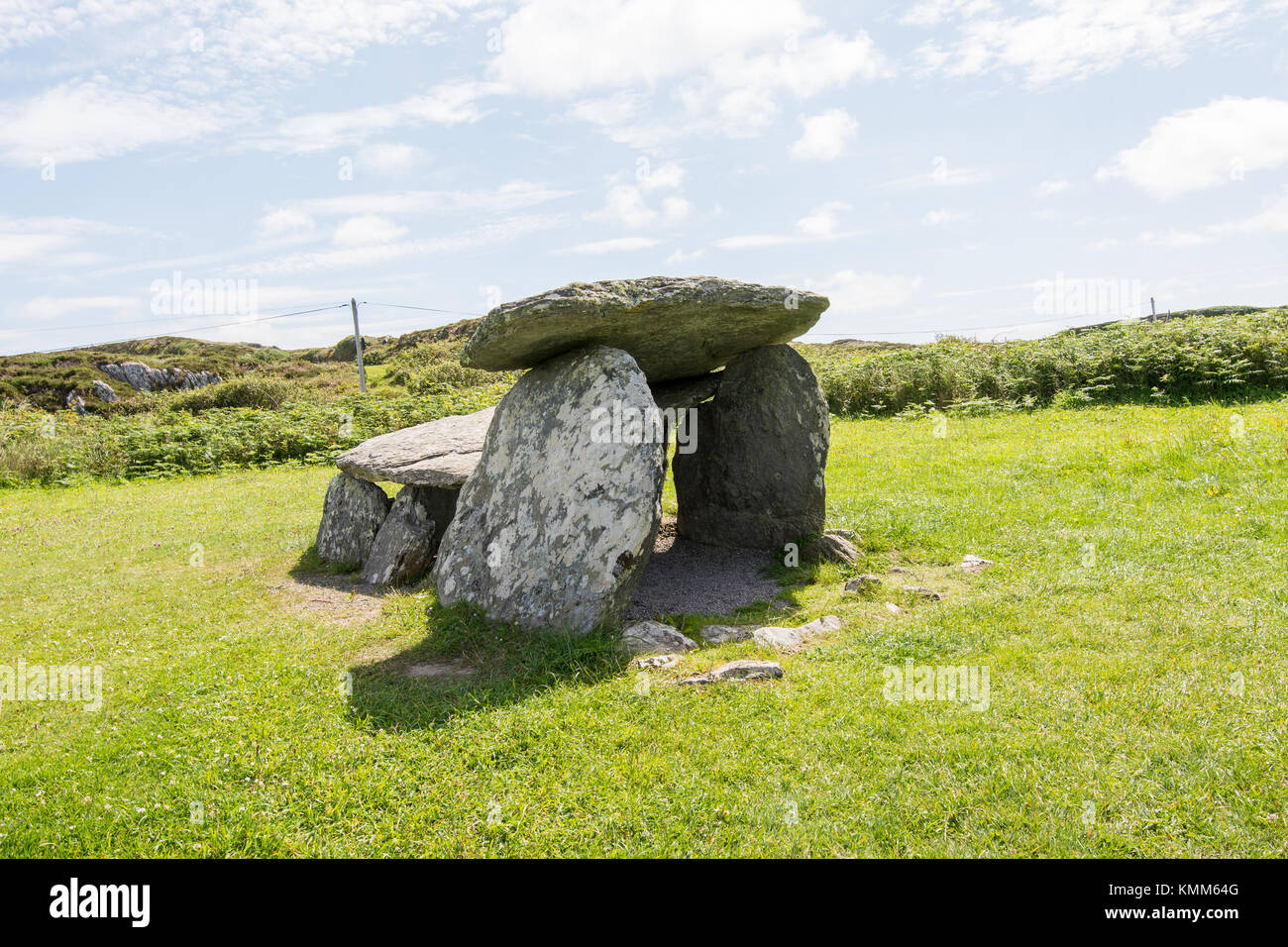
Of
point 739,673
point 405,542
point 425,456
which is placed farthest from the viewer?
point 425,456

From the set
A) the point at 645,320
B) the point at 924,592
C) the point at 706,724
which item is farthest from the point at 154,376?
the point at 706,724

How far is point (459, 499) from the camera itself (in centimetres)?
768

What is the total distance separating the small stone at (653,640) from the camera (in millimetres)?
6281

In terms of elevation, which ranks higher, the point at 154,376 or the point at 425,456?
the point at 154,376

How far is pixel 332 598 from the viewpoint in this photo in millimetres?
8094

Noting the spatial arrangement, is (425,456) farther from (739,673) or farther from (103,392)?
(103,392)

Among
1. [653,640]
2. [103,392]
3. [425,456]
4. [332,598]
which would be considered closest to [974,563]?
[653,640]

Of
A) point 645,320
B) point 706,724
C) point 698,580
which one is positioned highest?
point 645,320

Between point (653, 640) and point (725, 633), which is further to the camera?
point (725, 633)

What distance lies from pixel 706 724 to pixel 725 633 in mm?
1794

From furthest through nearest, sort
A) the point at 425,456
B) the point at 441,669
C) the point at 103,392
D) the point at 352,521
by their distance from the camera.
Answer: the point at 103,392, the point at 352,521, the point at 425,456, the point at 441,669

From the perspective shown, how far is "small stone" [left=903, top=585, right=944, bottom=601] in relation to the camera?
7344mm
